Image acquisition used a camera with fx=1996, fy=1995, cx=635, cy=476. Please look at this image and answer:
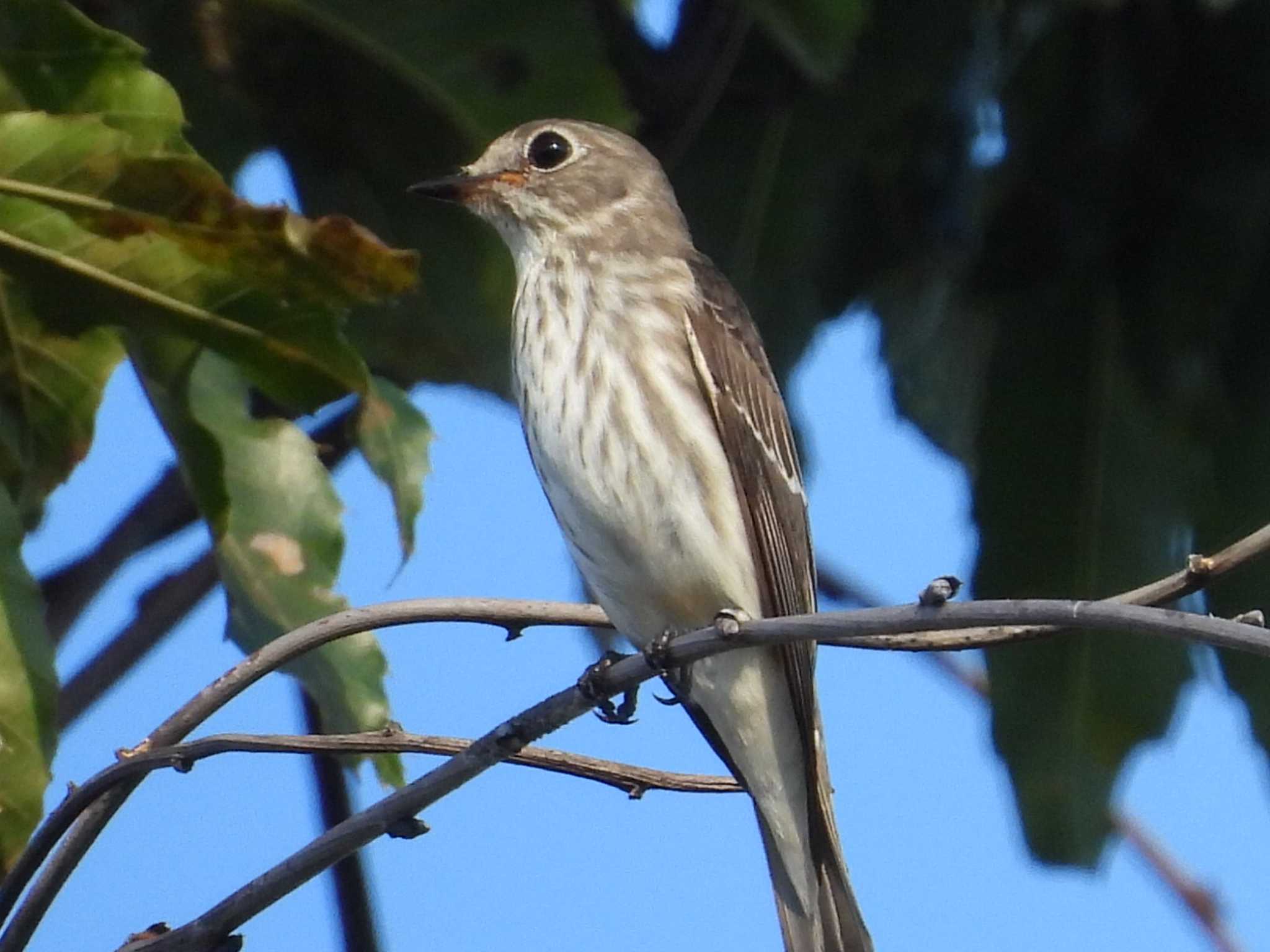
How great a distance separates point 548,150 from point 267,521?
1.26 metres

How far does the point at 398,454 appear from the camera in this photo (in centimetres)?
303

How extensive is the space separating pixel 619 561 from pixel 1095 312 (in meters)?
1.29

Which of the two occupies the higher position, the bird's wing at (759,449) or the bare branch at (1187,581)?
the bird's wing at (759,449)

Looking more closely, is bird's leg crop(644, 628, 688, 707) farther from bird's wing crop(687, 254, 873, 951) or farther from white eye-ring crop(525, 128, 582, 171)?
white eye-ring crop(525, 128, 582, 171)

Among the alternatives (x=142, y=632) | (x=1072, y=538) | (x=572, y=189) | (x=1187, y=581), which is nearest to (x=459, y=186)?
(x=572, y=189)

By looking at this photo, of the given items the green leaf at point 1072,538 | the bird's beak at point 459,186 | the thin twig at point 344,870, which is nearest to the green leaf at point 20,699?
the thin twig at point 344,870

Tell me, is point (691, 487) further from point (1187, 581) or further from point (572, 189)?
point (1187, 581)

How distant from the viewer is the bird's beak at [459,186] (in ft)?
10.7

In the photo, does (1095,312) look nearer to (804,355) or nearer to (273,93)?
(804,355)

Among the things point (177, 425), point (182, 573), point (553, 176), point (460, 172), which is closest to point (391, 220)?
point (460, 172)

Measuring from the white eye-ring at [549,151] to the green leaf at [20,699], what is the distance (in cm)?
158

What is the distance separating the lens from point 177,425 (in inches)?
99.3

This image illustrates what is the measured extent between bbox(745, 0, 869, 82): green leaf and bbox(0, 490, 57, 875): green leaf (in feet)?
4.23

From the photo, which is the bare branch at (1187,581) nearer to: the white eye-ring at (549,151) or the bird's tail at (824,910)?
the bird's tail at (824,910)
